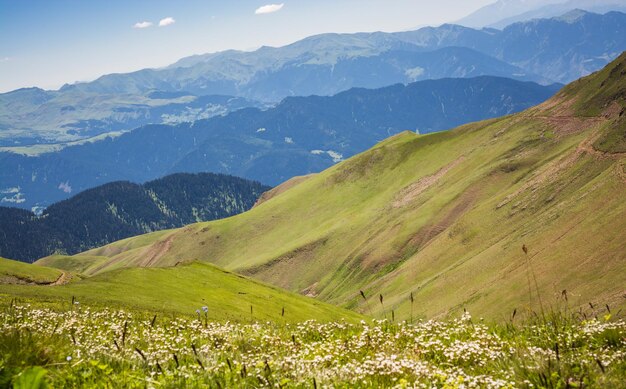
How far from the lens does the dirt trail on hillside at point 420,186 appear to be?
13027cm

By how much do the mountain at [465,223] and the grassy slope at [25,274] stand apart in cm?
881

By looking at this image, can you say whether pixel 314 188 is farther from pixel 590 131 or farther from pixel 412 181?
pixel 590 131

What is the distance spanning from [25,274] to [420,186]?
333ft

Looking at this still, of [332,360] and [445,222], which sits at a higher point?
[332,360]

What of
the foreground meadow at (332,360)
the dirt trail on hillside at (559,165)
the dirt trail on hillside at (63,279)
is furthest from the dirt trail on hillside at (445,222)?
the foreground meadow at (332,360)

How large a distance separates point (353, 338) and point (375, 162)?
161175 millimetres

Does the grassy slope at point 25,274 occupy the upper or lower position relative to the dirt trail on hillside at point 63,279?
upper

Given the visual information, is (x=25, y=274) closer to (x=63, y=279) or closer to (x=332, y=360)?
(x=63, y=279)

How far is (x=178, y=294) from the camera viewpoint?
48719 mm

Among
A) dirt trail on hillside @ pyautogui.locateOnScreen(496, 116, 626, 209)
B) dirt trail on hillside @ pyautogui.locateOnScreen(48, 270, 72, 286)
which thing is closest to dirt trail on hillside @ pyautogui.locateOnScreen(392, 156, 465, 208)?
dirt trail on hillside @ pyautogui.locateOnScreen(496, 116, 626, 209)

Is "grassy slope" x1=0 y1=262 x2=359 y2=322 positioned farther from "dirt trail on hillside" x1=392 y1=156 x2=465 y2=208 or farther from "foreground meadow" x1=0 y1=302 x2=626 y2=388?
"dirt trail on hillside" x1=392 y1=156 x2=465 y2=208

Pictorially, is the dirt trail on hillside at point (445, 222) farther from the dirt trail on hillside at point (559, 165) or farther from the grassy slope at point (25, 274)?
the grassy slope at point (25, 274)

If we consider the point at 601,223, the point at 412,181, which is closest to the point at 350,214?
the point at 412,181

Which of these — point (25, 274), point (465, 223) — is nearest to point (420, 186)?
point (465, 223)
